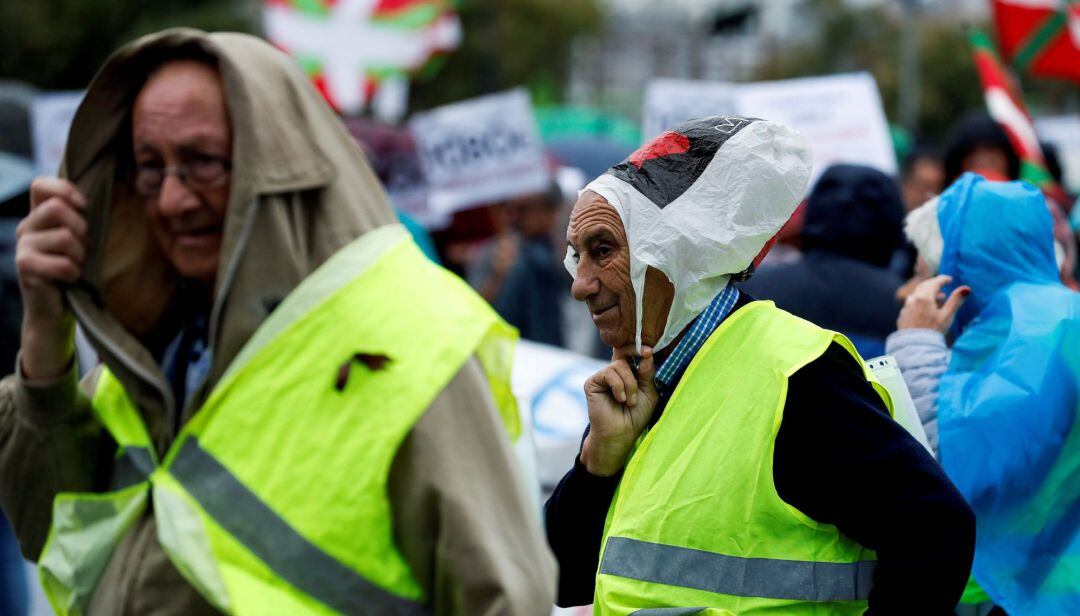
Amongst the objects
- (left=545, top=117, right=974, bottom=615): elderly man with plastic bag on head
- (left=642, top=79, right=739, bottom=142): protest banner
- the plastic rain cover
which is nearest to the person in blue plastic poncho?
the plastic rain cover

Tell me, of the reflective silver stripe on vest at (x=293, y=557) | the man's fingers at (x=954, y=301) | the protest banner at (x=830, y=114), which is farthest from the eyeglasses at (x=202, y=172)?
the protest banner at (x=830, y=114)

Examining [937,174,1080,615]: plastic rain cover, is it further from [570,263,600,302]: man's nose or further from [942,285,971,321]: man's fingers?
[570,263,600,302]: man's nose

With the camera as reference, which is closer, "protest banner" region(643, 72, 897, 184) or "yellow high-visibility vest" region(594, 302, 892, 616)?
"yellow high-visibility vest" region(594, 302, 892, 616)

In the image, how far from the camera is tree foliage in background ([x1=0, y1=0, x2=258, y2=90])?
2814 centimetres

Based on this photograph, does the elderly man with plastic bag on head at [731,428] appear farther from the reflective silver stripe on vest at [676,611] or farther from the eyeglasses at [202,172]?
the eyeglasses at [202,172]

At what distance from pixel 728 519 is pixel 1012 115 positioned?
4.91 meters

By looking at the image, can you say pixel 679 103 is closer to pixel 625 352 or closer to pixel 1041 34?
pixel 1041 34

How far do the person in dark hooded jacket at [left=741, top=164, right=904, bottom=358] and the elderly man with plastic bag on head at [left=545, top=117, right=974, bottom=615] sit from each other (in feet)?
5.54

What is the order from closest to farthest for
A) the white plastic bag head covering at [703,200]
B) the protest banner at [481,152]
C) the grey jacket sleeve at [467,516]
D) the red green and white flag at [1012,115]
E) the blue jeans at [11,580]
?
the grey jacket sleeve at [467,516]
the white plastic bag head covering at [703,200]
the blue jeans at [11,580]
the red green and white flag at [1012,115]
the protest banner at [481,152]

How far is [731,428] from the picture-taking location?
89.9 inches

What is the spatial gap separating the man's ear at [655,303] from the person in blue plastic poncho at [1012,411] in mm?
984

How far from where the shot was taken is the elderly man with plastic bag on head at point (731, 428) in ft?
7.34

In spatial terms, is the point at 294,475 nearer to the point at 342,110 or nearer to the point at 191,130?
the point at 191,130

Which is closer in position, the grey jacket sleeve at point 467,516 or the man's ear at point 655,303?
Answer: the grey jacket sleeve at point 467,516
